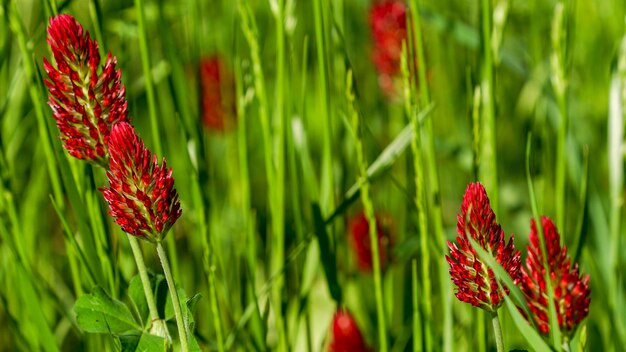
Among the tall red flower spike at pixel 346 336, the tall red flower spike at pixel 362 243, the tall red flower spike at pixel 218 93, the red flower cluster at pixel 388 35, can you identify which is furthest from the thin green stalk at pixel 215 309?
the tall red flower spike at pixel 218 93

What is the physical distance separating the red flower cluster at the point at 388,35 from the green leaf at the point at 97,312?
1.19 m

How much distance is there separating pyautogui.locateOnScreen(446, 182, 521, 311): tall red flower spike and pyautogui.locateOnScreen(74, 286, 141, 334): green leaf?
1.36 ft

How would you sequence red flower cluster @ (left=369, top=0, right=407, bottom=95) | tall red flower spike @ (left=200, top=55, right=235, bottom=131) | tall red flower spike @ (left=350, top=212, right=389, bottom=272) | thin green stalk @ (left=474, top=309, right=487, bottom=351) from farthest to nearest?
tall red flower spike @ (left=200, top=55, right=235, bottom=131), red flower cluster @ (left=369, top=0, right=407, bottom=95), tall red flower spike @ (left=350, top=212, right=389, bottom=272), thin green stalk @ (left=474, top=309, right=487, bottom=351)

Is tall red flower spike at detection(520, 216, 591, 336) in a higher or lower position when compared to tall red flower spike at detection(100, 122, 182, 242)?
lower

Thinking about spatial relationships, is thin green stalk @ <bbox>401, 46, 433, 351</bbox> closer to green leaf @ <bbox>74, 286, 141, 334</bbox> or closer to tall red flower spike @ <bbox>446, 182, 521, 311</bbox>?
tall red flower spike @ <bbox>446, 182, 521, 311</bbox>

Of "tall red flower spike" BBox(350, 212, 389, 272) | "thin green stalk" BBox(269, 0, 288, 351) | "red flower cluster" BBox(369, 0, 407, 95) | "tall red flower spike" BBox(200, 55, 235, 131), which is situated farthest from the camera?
"tall red flower spike" BBox(200, 55, 235, 131)

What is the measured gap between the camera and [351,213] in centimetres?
254

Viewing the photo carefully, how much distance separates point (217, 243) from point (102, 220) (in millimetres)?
328

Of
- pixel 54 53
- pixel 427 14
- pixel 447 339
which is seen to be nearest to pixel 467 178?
pixel 427 14

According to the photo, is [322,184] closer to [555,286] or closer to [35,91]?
[35,91]

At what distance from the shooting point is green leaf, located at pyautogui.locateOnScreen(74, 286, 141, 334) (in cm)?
106

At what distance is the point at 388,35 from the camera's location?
2.11 m

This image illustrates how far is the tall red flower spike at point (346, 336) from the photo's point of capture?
1527mm

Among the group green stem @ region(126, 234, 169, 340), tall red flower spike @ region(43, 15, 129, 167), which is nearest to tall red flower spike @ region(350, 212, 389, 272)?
green stem @ region(126, 234, 169, 340)
